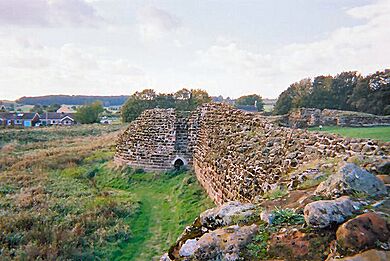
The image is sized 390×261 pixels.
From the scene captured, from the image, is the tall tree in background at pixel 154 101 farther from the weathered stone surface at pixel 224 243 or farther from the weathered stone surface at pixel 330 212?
the weathered stone surface at pixel 330 212

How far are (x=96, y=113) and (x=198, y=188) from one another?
60.2 m

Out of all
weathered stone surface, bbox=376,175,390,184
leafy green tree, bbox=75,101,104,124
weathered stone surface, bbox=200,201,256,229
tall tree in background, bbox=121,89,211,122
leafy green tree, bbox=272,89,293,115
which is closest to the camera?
weathered stone surface, bbox=200,201,256,229

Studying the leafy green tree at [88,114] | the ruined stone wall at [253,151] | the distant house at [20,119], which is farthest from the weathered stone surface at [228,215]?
the distant house at [20,119]

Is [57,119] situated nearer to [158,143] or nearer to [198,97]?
[198,97]

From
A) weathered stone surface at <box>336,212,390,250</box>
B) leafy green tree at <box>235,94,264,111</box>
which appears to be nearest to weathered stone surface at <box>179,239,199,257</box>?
weathered stone surface at <box>336,212,390,250</box>

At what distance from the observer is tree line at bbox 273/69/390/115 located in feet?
82.2

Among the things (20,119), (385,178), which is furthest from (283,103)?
(20,119)

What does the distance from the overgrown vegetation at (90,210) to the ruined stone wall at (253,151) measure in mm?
1477

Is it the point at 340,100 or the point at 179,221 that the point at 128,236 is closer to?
the point at 179,221

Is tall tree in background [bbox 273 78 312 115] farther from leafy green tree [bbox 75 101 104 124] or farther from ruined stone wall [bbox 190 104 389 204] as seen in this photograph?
leafy green tree [bbox 75 101 104 124]

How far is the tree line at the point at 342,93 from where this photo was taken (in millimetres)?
25062

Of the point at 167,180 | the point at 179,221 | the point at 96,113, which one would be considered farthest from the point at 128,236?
the point at 96,113

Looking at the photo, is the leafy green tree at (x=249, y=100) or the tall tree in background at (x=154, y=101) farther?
the leafy green tree at (x=249, y=100)

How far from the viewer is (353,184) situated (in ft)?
11.6
